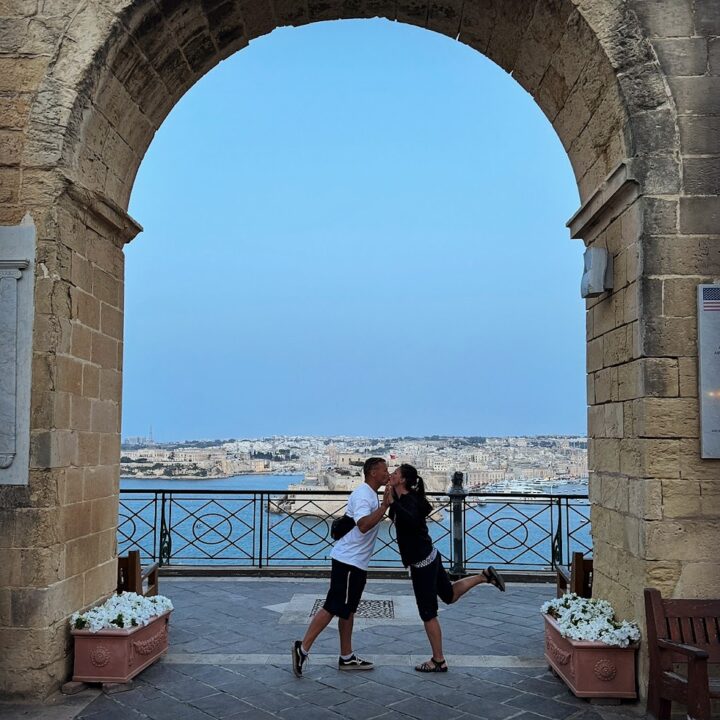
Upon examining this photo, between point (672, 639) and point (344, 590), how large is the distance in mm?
2039

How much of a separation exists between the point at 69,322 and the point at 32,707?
239 cm

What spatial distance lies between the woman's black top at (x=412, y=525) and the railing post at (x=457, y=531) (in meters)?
3.76

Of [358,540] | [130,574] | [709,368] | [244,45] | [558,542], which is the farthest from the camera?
[558,542]

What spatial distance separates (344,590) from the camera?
4.89 metres

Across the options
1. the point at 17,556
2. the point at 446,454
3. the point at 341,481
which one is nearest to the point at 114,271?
the point at 17,556

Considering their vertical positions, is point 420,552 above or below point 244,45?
below

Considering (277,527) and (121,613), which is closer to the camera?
(121,613)

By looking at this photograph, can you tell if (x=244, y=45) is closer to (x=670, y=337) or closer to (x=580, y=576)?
(x=670, y=337)

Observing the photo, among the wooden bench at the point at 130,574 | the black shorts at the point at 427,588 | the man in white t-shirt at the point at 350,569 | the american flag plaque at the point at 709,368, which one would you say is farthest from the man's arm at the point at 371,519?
the american flag plaque at the point at 709,368

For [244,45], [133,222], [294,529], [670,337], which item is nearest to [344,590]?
[670,337]

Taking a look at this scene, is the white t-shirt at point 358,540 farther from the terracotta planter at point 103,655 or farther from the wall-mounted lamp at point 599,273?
the wall-mounted lamp at point 599,273

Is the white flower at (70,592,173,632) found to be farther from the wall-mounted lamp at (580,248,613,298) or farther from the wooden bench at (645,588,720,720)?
the wall-mounted lamp at (580,248,613,298)

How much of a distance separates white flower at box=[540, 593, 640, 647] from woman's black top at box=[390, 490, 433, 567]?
3.18ft

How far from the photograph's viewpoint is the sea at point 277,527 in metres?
8.93
